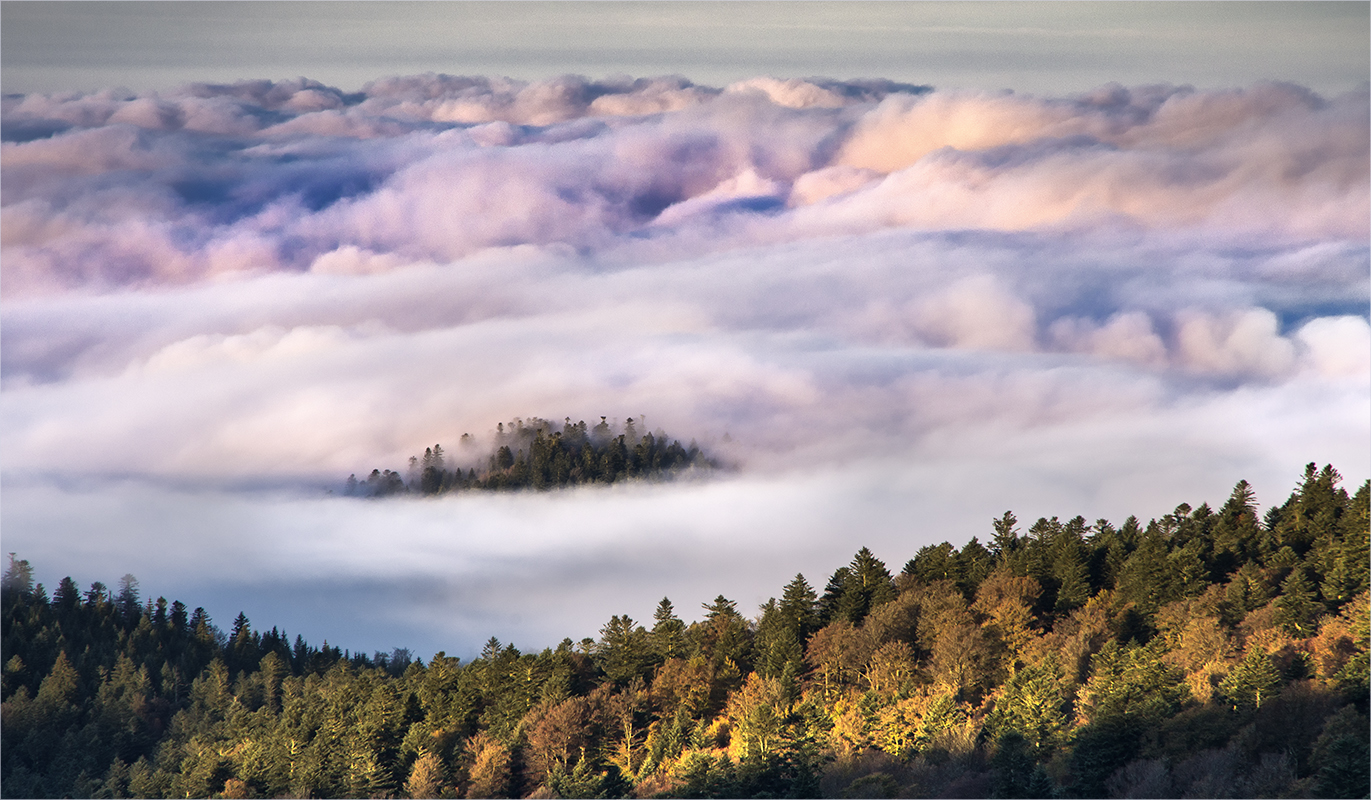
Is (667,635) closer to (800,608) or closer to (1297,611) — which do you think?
(800,608)

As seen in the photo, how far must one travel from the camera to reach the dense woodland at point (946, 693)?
76188mm

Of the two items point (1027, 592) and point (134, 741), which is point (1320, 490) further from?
point (134, 741)

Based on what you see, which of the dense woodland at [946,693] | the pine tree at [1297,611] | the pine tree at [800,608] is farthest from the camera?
the pine tree at [800,608]

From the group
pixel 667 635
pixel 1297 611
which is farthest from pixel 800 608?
pixel 1297 611

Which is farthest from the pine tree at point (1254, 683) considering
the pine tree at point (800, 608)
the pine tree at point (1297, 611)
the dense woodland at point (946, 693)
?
the pine tree at point (800, 608)

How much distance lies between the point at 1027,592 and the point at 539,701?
3802 centimetres

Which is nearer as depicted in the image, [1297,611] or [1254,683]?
[1254,683]

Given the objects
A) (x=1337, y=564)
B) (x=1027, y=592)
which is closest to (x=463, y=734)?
(x=1027, y=592)

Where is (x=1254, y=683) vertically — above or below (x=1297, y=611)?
below

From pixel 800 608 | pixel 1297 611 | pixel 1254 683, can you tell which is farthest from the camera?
pixel 800 608

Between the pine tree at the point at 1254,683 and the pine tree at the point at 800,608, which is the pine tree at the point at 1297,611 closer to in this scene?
the pine tree at the point at 1254,683

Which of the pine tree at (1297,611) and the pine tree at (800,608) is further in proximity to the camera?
the pine tree at (800,608)

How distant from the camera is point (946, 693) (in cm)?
9562

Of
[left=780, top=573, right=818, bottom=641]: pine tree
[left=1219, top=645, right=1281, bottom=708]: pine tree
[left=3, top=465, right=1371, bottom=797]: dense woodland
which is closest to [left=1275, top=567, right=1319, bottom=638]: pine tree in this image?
[left=3, top=465, right=1371, bottom=797]: dense woodland
